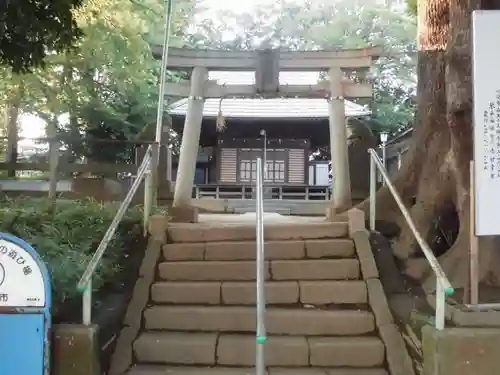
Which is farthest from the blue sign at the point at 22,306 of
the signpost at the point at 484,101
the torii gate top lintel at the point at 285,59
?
the torii gate top lintel at the point at 285,59

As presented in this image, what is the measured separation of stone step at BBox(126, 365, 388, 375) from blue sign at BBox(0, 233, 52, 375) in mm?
986

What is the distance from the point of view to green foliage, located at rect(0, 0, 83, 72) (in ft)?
16.5

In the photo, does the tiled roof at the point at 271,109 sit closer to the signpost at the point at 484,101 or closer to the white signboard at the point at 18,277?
the signpost at the point at 484,101

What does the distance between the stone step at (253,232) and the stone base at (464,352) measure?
2.28 m

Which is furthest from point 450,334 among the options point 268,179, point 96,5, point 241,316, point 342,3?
point 342,3

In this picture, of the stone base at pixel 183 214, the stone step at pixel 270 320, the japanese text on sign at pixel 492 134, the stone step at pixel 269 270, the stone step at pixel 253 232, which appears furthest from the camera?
the stone base at pixel 183 214

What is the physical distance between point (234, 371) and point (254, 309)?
0.67 meters

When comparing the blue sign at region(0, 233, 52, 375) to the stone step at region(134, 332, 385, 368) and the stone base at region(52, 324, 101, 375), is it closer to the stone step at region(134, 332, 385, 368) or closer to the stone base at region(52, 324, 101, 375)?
the stone base at region(52, 324, 101, 375)

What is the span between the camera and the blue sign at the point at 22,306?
3424 millimetres

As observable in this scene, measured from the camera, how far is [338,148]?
9.57 m

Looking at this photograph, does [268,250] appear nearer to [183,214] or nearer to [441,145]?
[441,145]

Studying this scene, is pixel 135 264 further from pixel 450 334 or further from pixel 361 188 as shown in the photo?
pixel 361 188

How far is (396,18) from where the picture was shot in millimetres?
23812

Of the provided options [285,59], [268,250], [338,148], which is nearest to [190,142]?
[285,59]
